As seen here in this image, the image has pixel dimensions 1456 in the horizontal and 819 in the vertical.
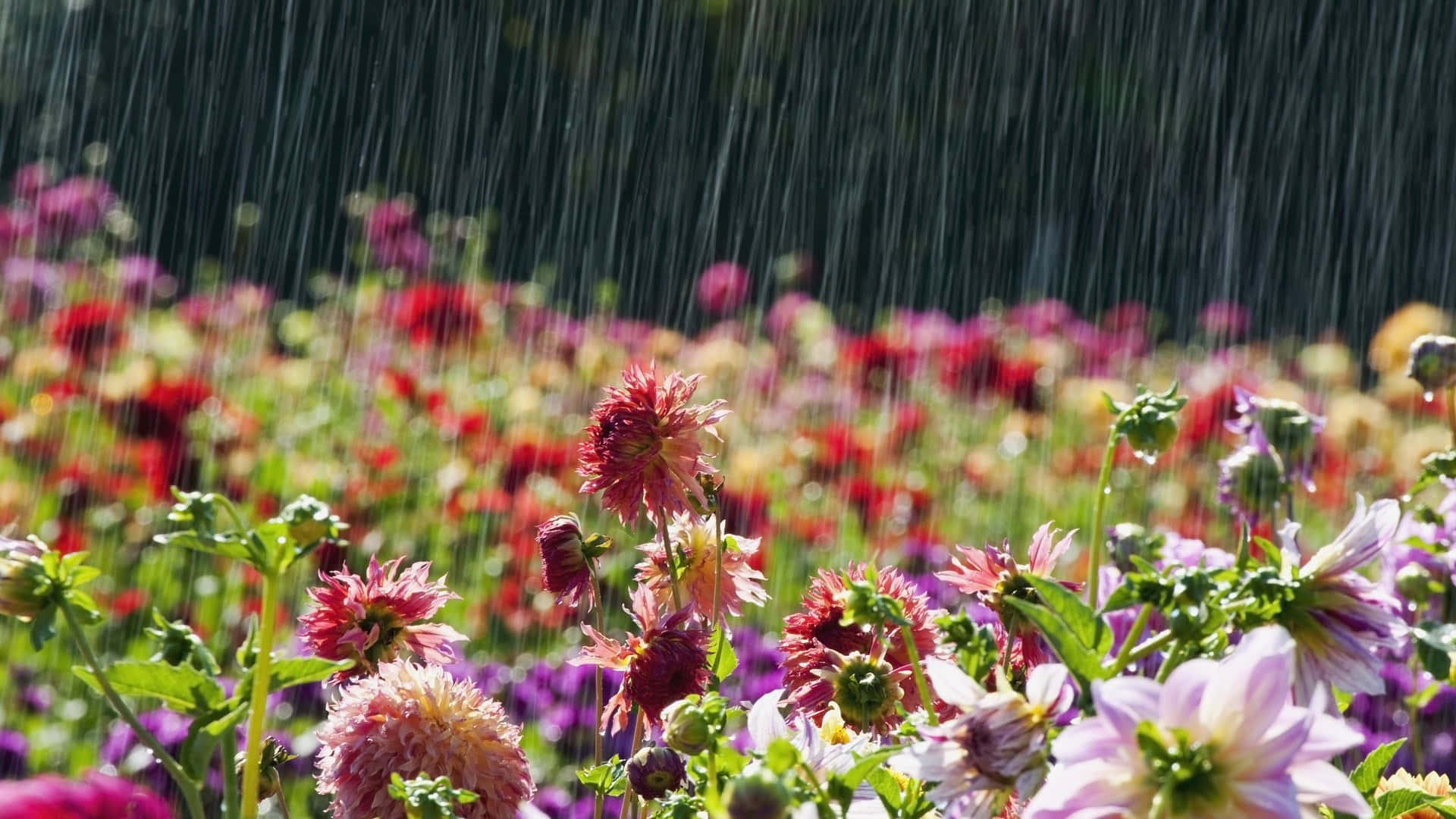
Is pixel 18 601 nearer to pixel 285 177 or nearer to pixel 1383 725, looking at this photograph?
pixel 1383 725

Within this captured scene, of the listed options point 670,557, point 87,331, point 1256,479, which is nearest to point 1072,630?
point 670,557

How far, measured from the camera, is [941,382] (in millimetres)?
3166

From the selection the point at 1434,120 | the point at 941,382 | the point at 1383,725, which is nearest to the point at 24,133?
the point at 941,382

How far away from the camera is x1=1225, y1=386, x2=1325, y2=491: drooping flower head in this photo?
0.87m

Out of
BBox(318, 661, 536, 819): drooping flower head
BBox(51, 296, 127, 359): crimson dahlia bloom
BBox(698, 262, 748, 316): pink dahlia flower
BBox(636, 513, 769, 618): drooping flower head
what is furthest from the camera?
BBox(698, 262, 748, 316): pink dahlia flower

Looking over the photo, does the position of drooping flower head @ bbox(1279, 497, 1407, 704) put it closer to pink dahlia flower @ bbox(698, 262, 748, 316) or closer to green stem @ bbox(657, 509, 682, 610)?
green stem @ bbox(657, 509, 682, 610)

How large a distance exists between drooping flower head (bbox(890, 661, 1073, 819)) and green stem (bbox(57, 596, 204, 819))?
0.64ft

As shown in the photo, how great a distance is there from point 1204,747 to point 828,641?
0.26 metres

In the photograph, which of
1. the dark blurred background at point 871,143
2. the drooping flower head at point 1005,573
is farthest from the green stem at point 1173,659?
the dark blurred background at point 871,143

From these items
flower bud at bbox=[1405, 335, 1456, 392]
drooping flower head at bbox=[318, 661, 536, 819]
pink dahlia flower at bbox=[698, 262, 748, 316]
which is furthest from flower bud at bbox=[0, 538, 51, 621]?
pink dahlia flower at bbox=[698, 262, 748, 316]

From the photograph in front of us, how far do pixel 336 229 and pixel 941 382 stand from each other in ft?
10.1

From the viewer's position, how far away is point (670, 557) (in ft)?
2.04

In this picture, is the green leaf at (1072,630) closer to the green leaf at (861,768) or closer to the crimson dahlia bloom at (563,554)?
the green leaf at (861,768)

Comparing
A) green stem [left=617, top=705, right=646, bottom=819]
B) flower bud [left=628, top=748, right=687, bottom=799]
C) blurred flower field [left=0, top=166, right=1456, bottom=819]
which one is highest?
flower bud [left=628, top=748, right=687, bottom=799]
